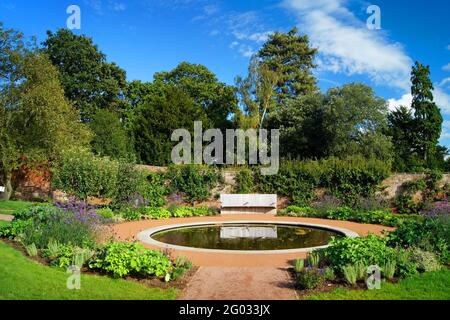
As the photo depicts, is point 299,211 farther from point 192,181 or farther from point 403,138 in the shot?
point 403,138

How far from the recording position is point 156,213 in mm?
15812

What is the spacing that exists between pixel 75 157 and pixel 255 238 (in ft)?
25.2

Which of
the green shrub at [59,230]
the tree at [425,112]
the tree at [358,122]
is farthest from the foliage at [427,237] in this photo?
the tree at [425,112]

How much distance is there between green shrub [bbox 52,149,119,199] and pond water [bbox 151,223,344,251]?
372 cm

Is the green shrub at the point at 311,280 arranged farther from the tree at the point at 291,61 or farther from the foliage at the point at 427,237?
the tree at the point at 291,61

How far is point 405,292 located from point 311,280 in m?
1.33

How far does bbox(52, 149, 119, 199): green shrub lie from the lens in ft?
47.9

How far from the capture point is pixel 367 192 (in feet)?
62.3

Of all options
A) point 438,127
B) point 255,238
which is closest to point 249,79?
point 438,127

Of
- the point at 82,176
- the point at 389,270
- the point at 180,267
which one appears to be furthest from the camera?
the point at 82,176

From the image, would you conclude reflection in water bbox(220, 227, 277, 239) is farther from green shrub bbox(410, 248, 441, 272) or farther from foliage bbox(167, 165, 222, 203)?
foliage bbox(167, 165, 222, 203)

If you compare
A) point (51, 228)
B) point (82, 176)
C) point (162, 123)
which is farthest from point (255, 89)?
point (51, 228)

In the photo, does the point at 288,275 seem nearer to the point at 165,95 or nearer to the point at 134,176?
the point at 134,176

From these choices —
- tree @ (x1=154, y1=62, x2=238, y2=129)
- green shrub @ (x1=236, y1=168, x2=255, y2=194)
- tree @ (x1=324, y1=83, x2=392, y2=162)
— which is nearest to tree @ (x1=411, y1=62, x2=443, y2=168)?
tree @ (x1=324, y1=83, x2=392, y2=162)
